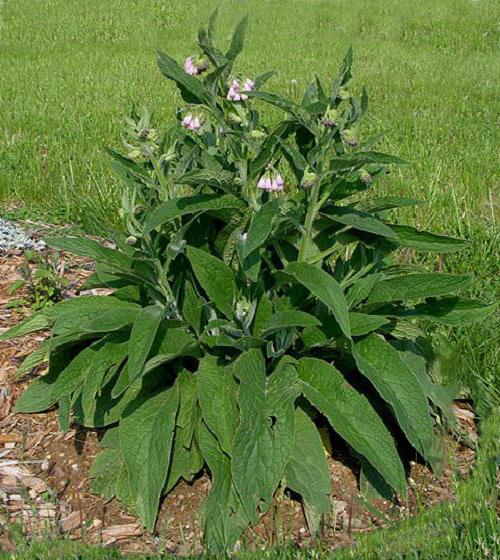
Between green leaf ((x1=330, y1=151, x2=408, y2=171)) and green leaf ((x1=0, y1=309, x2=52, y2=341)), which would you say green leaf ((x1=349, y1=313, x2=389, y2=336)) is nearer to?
green leaf ((x1=330, y1=151, x2=408, y2=171))

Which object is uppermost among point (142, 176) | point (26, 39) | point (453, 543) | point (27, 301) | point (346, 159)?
point (346, 159)

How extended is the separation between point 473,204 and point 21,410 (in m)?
3.53

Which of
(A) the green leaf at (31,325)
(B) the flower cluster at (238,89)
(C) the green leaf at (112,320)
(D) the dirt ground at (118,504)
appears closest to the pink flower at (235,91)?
(B) the flower cluster at (238,89)

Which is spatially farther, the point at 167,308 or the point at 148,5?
the point at 148,5

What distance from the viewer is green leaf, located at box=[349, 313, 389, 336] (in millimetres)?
2664

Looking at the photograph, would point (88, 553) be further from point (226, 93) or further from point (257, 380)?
point (226, 93)

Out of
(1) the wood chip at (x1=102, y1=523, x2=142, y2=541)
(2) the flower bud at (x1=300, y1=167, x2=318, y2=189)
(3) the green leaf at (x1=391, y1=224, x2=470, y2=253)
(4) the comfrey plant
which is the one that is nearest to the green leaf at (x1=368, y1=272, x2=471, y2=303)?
(4) the comfrey plant

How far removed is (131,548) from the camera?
2.73 m

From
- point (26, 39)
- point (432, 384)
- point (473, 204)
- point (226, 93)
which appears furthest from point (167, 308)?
point (26, 39)

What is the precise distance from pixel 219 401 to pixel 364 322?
0.54 metres

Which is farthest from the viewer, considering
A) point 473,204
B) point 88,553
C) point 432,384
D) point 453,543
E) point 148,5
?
point 148,5

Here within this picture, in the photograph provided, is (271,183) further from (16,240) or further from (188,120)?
(16,240)

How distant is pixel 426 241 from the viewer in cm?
290

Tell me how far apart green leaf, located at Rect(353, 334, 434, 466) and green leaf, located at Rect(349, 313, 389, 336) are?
2.1 inches
